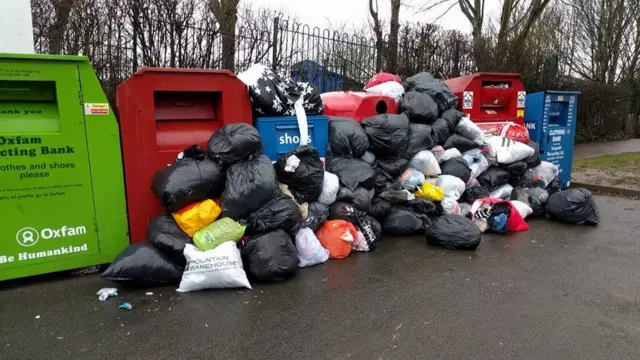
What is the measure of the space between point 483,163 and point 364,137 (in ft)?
5.44

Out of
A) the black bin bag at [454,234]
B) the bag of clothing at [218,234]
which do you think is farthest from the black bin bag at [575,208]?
the bag of clothing at [218,234]

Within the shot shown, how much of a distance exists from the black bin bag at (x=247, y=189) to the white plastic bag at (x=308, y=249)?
1.36 ft

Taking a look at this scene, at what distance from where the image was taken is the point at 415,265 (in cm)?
348

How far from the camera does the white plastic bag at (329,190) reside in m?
3.76

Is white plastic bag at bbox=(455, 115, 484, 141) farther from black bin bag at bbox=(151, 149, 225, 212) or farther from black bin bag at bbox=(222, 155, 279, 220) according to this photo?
black bin bag at bbox=(151, 149, 225, 212)

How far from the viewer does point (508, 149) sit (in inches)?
199

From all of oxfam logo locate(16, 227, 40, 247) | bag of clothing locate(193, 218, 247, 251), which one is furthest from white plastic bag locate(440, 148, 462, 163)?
oxfam logo locate(16, 227, 40, 247)

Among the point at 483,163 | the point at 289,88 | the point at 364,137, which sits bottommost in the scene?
the point at 483,163

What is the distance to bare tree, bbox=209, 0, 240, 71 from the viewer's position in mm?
5914

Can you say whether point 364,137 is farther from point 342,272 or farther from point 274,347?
point 274,347

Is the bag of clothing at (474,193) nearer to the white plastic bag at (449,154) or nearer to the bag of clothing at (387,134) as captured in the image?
the white plastic bag at (449,154)

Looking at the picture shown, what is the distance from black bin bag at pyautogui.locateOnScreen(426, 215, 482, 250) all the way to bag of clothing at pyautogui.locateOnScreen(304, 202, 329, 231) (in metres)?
1.01

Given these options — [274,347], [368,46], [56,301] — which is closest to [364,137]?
[274,347]

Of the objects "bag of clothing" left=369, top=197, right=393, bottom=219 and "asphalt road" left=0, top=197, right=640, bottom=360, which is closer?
"asphalt road" left=0, top=197, right=640, bottom=360
